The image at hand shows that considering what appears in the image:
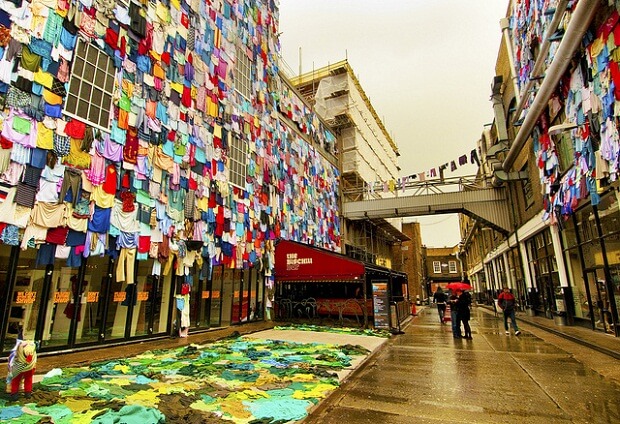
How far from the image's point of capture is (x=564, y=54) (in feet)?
34.4

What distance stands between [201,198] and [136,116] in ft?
12.0

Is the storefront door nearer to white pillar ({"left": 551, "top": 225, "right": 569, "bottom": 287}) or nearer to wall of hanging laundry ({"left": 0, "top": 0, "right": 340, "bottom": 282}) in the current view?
white pillar ({"left": 551, "top": 225, "right": 569, "bottom": 287})

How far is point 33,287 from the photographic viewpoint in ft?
27.2

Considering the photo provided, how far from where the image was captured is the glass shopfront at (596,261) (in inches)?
417

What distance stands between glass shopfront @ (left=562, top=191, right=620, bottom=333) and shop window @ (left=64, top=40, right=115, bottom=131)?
1538cm

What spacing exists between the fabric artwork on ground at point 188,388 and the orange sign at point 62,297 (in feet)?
8.46

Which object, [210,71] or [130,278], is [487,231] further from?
[130,278]

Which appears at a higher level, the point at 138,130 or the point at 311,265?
the point at 138,130

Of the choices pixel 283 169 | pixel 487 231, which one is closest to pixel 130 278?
pixel 283 169

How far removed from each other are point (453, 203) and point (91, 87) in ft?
70.6

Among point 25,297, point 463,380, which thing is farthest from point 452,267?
point 25,297

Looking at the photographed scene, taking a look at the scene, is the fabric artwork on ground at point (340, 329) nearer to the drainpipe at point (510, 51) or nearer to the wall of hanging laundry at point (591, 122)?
the wall of hanging laundry at point (591, 122)

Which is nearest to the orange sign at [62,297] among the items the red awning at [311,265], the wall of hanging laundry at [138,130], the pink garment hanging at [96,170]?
the wall of hanging laundry at [138,130]

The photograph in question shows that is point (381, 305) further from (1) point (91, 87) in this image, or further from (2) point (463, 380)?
(1) point (91, 87)
